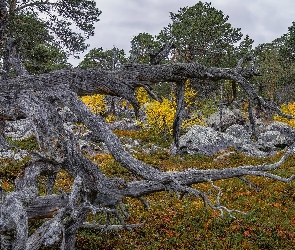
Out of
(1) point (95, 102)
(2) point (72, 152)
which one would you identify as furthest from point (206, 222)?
(1) point (95, 102)

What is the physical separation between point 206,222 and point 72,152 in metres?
7.46

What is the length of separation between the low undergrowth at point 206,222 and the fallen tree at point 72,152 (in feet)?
6.77

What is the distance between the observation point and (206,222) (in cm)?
1120

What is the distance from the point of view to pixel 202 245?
32.0ft

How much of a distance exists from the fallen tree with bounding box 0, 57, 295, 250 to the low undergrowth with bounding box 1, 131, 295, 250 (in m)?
2.06

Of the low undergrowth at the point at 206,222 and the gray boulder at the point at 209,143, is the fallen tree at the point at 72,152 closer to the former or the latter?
the low undergrowth at the point at 206,222

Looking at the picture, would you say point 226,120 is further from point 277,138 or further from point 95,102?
point 95,102

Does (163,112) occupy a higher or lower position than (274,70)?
lower

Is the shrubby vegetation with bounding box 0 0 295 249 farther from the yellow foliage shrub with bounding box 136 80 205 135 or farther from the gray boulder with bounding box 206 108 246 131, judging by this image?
the gray boulder with bounding box 206 108 246 131

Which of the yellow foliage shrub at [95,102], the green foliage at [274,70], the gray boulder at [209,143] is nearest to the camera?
the gray boulder at [209,143]

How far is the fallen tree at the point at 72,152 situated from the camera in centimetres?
453

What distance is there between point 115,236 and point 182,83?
578 centimetres

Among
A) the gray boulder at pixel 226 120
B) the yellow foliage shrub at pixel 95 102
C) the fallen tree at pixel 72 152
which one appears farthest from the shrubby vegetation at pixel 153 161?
the yellow foliage shrub at pixel 95 102

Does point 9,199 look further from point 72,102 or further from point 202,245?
point 202,245
